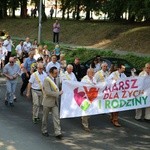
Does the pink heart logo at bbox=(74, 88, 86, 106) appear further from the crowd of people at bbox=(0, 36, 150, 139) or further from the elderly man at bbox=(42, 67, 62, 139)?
the elderly man at bbox=(42, 67, 62, 139)

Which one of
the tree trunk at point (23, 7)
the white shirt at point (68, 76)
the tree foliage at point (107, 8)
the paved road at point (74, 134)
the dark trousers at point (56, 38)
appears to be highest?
the tree trunk at point (23, 7)

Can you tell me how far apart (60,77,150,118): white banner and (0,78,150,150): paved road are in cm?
51

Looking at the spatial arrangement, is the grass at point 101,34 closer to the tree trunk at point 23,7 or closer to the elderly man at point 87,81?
the tree trunk at point 23,7

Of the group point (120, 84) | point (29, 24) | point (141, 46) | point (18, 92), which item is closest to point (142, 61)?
point (141, 46)

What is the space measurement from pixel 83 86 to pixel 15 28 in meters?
34.6

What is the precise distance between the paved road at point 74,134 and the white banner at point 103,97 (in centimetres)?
51

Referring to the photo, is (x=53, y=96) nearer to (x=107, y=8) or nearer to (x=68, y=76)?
(x=68, y=76)

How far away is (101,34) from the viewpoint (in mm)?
33250

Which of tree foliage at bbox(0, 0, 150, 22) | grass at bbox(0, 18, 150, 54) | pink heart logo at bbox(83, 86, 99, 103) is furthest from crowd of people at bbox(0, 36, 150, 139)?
tree foliage at bbox(0, 0, 150, 22)

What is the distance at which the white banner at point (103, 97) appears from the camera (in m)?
11.4

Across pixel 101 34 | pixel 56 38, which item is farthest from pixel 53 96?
pixel 56 38

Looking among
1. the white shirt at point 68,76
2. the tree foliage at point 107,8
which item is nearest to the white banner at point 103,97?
the white shirt at point 68,76

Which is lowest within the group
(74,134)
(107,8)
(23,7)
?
(74,134)

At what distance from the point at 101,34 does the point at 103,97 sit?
849 inches
